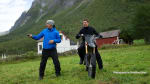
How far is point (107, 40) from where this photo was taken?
74.6 meters

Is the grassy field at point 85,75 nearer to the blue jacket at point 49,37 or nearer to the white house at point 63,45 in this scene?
the blue jacket at point 49,37

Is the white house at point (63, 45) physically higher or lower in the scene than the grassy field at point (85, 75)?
higher

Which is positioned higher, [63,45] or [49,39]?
[63,45]

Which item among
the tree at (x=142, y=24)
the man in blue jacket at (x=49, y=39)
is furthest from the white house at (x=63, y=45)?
the man in blue jacket at (x=49, y=39)

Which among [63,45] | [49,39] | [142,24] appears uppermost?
[142,24]

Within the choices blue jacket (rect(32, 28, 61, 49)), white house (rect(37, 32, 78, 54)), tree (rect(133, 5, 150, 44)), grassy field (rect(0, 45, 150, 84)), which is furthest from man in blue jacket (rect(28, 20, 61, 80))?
A: tree (rect(133, 5, 150, 44))

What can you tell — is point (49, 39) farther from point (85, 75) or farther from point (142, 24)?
point (142, 24)

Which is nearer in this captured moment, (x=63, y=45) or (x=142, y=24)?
(x=63, y=45)

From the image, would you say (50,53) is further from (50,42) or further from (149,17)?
(149,17)

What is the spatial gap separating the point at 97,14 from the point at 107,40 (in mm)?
74341

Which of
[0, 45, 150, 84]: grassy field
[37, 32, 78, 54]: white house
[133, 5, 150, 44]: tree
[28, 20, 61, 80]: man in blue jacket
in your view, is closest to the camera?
[0, 45, 150, 84]: grassy field

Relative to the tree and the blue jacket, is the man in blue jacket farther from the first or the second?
the tree

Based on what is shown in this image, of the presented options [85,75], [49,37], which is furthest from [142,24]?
[49,37]

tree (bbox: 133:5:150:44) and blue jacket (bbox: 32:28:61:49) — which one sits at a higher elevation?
tree (bbox: 133:5:150:44)
